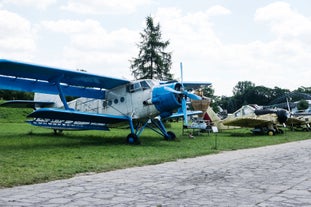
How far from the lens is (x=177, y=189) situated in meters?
5.57

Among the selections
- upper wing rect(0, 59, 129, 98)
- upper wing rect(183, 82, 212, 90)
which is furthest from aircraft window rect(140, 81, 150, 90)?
upper wing rect(183, 82, 212, 90)

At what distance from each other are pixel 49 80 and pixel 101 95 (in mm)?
3228

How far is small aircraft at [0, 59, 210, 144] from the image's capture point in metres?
14.4

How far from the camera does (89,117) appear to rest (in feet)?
49.9

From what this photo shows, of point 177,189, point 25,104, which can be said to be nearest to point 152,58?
point 25,104

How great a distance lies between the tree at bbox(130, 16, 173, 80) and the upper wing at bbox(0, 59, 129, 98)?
23389mm

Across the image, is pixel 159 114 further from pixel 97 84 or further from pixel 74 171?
pixel 74 171

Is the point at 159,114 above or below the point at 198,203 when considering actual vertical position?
above

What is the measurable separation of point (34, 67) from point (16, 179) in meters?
8.23

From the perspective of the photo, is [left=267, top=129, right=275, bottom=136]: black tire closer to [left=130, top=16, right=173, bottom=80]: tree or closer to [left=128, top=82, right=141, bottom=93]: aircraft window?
[left=128, top=82, right=141, bottom=93]: aircraft window

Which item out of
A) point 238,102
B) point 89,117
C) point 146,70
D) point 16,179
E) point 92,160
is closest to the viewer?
point 16,179

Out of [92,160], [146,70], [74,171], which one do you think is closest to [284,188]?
[74,171]

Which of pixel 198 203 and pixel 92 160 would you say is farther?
pixel 92 160

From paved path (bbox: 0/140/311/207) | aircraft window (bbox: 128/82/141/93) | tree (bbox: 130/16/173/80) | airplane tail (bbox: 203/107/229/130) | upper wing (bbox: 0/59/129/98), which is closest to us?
paved path (bbox: 0/140/311/207)
